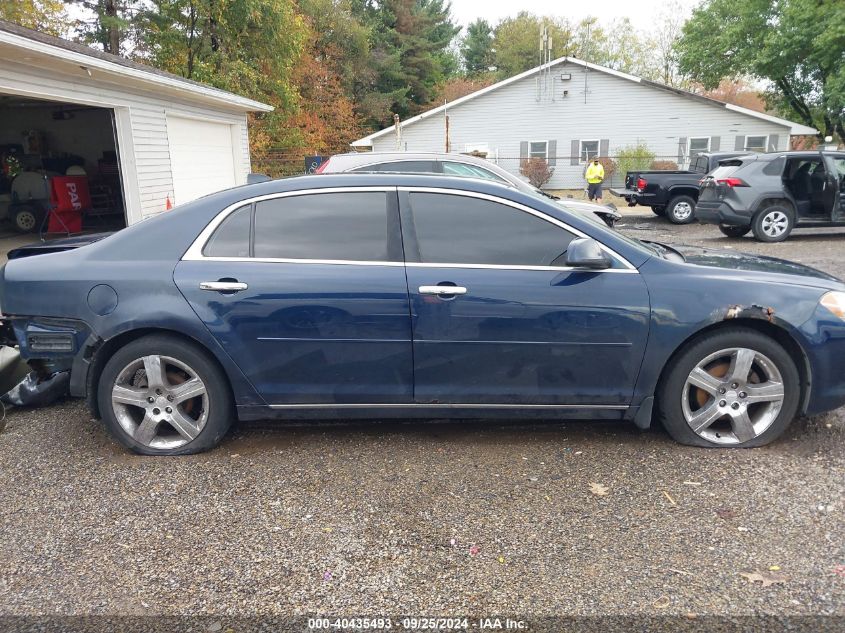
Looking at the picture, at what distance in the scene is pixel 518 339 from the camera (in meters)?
3.50

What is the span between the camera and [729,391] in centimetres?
357

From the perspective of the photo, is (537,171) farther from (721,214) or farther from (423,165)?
(423,165)

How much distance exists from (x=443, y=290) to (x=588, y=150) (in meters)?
27.3

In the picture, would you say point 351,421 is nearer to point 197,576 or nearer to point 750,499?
point 197,576

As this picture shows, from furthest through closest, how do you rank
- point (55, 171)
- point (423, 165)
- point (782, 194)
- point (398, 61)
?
1. point (398, 61)
2. point (55, 171)
3. point (782, 194)
4. point (423, 165)

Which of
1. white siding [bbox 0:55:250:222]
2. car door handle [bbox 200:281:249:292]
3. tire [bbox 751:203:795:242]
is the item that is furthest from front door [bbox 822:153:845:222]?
white siding [bbox 0:55:250:222]

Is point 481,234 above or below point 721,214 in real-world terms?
above

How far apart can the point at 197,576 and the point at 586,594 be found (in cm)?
160

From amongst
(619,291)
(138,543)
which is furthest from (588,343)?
(138,543)

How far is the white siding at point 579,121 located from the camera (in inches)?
1083

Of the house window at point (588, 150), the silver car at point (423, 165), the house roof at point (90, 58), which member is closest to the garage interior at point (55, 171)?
the house roof at point (90, 58)

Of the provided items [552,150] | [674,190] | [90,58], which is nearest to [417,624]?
[90,58]

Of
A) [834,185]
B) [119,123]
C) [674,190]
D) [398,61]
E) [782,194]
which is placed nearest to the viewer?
[119,123]

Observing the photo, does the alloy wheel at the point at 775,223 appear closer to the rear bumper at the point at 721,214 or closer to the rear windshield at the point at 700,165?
the rear bumper at the point at 721,214
